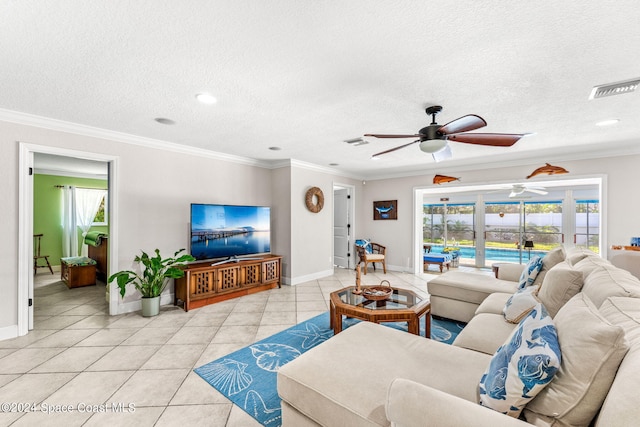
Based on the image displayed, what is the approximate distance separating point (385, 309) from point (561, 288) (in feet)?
4.30

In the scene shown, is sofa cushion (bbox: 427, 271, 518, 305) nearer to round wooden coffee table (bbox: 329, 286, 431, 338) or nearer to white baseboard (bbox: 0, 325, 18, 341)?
round wooden coffee table (bbox: 329, 286, 431, 338)

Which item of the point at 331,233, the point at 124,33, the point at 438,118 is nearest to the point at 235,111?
the point at 124,33

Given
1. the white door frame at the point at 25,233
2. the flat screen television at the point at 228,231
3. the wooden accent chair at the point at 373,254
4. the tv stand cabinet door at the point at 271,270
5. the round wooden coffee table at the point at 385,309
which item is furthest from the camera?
the wooden accent chair at the point at 373,254

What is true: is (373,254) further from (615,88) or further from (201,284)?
(615,88)

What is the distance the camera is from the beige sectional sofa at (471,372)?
891 mm

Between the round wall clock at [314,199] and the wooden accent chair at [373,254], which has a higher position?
the round wall clock at [314,199]

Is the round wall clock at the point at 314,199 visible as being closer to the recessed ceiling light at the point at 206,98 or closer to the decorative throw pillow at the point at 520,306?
the recessed ceiling light at the point at 206,98

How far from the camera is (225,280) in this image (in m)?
4.19

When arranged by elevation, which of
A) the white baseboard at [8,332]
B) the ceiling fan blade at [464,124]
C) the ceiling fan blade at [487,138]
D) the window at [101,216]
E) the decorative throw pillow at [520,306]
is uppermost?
the ceiling fan blade at [464,124]

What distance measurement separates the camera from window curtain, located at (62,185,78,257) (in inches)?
253

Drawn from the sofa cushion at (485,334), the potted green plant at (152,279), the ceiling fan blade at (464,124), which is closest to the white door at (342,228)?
the potted green plant at (152,279)

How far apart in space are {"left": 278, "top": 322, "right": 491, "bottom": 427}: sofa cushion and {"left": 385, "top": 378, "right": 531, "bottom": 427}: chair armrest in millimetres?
147

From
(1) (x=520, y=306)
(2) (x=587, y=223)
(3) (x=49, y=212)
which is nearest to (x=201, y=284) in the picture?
(1) (x=520, y=306)

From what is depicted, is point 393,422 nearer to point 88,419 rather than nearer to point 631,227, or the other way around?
point 88,419
